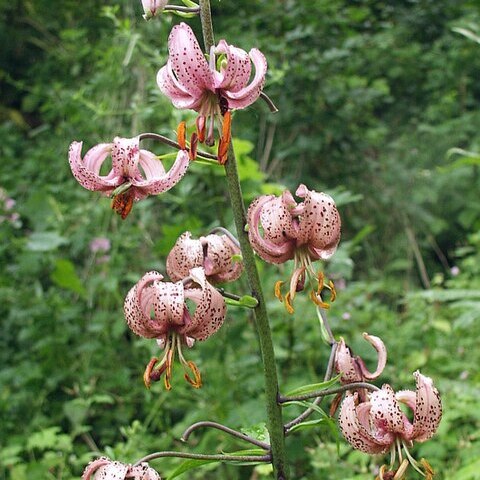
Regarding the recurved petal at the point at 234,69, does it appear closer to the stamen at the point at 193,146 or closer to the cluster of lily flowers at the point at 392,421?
the stamen at the point at 193,146

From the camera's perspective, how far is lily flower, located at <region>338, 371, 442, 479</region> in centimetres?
86

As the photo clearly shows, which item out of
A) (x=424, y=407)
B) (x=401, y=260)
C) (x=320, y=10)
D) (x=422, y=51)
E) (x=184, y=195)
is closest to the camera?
(x=424, y=407)

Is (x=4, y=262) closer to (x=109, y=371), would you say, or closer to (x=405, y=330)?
(x=109, y=371)

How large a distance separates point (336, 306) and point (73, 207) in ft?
3.56

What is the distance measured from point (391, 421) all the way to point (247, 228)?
0.28 m

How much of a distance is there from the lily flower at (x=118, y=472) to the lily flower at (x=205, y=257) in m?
0.25

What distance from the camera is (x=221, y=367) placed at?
206 centimetres

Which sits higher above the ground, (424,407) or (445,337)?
(424,407)

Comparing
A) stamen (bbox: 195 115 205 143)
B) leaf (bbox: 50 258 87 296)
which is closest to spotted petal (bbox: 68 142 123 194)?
stamen (bbox: 195 115 205 143)

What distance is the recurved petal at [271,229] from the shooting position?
0.86 meters

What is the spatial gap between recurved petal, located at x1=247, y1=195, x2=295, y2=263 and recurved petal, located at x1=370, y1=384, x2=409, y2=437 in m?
0.19

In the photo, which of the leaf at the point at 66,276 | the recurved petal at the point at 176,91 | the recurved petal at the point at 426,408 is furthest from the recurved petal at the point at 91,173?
the leaf at the point at 66,276

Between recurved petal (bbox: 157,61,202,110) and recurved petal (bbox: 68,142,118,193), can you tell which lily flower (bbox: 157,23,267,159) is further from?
recurved petal (bbox: 68,142,118,193)

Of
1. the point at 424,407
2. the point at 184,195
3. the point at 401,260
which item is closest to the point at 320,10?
the point at 401,260
